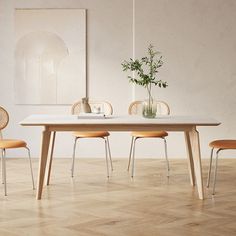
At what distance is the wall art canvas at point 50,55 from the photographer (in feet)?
22.4

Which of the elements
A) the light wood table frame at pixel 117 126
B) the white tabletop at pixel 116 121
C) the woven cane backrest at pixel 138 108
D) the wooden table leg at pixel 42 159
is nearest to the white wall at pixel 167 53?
the woven cane backrest at pixel 138 108

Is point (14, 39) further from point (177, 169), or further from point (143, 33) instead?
point (177, 169)

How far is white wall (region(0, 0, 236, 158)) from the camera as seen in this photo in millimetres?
6781

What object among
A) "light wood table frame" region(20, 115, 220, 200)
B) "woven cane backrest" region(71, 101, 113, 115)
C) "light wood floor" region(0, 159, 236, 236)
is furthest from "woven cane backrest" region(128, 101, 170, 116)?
"light wood table frame" region(20, 115, 220, 200)

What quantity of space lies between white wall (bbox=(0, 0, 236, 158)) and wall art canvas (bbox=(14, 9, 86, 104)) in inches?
3.5

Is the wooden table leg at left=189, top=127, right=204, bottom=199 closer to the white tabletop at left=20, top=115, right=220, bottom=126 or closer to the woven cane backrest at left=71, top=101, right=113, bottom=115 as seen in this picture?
the white tabletop at left=20, top=115, right=220, bottom=126

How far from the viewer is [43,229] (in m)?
3.68

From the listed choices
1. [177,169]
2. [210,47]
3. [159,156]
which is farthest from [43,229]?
[210,47]

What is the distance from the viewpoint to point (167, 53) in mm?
6801

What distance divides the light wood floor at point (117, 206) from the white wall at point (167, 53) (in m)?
1.02

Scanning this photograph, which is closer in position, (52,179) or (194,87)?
(52,179)

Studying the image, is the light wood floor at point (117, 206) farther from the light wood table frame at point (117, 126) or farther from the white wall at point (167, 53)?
the white wall at point (167, 53)

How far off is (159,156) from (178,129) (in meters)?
2.36

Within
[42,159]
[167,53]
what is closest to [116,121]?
[42,159]
